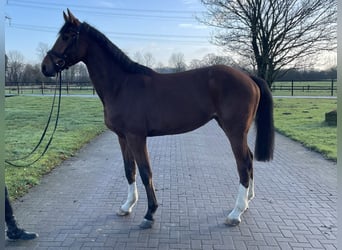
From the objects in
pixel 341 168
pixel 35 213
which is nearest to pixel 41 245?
pixel 35 213

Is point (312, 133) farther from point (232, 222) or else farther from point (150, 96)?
point (150, 96)

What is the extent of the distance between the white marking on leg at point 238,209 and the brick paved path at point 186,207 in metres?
0.09

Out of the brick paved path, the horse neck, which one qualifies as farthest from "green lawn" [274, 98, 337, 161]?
the horse neck

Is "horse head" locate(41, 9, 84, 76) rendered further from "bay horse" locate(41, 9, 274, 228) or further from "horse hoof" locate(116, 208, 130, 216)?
"horse hoof" locate(116, 208, 130, 216)

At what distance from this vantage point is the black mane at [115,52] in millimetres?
3683

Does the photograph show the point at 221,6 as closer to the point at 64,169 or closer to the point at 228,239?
the point at 64,169

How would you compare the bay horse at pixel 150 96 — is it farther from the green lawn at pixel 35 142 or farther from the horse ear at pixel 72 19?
the green lawn at pixel 35 142

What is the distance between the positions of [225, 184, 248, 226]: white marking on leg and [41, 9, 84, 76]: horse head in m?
2.58

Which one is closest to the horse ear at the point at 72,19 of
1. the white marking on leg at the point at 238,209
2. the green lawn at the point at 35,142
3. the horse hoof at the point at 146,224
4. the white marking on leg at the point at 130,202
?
the white marking on leg at the point at 130,202

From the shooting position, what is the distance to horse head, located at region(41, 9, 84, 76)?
3.58m

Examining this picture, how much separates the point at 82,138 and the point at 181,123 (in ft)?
18.9

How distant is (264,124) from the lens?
4172mm

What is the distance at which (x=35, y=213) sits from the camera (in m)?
3.87

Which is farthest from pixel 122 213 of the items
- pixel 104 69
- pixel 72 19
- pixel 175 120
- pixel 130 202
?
pixel 72 19
